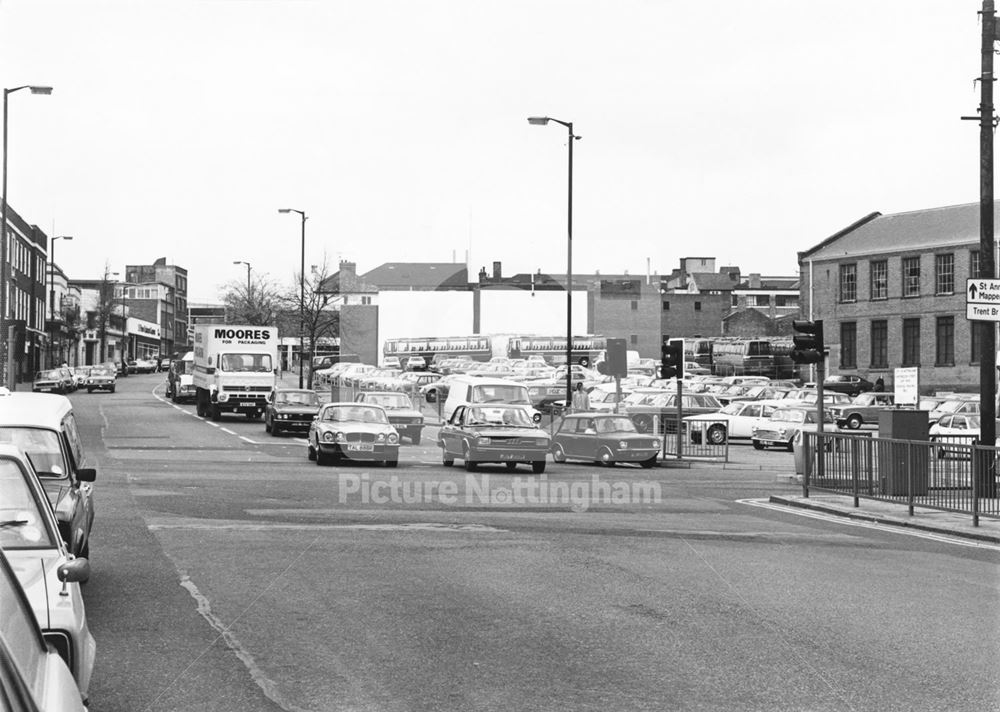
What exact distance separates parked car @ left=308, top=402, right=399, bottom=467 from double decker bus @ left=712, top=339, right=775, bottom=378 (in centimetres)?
6865

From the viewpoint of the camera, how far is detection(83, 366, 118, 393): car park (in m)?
74.2

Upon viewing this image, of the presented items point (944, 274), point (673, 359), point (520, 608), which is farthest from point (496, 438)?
point (944, 274)

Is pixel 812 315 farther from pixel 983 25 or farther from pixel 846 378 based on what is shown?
pixel 983 25

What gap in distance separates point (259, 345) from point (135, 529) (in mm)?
34651

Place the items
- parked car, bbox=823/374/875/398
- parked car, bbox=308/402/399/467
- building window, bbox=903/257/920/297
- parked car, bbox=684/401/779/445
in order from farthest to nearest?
building window, bbox=903/257/920/297, parked car, bbox=823/374/875/398, parked car, bbox=684/401/779/445, parked car, bbox=308/402/399/467

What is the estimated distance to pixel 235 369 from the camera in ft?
160

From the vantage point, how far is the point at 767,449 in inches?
1617

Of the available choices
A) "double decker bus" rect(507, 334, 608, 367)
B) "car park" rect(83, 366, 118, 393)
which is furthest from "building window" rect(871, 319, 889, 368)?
"car park" rect(83, 366, 118, 393)

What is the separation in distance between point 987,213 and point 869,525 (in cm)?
560

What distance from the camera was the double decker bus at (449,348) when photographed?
102 meters

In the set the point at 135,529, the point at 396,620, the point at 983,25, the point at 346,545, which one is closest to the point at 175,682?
the point at 396,620

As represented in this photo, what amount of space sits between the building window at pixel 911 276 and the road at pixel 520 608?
54.2m

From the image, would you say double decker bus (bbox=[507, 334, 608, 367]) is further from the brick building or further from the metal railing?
the metal railing

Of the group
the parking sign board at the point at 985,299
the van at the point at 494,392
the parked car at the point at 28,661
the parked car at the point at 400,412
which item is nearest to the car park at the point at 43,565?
the parked car at the point at 28,661
